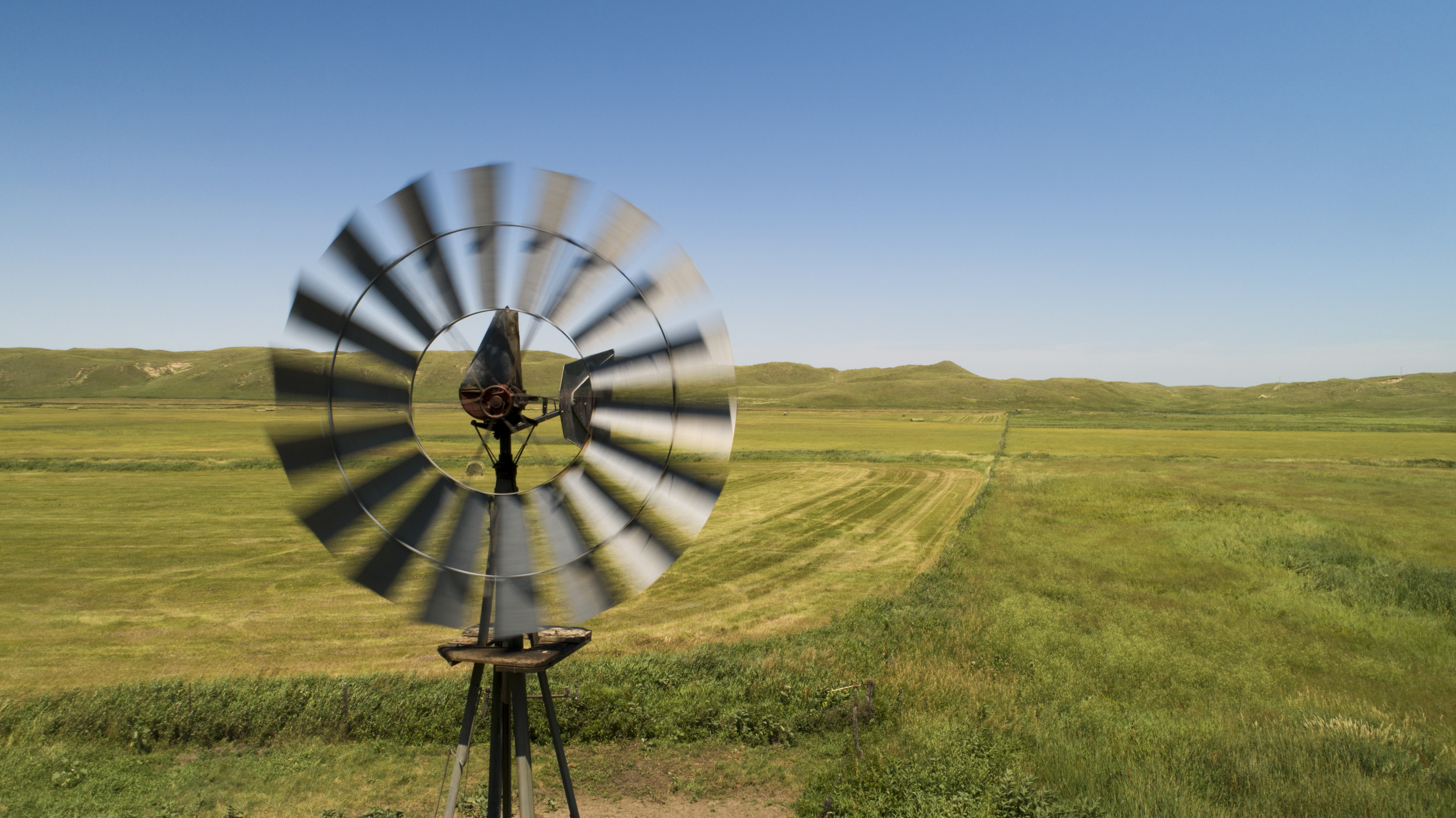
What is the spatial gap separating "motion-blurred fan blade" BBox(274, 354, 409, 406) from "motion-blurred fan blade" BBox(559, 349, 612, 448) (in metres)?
0.95

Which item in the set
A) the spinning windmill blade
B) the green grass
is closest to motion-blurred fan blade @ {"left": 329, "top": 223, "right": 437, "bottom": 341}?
the spinning windmill blade

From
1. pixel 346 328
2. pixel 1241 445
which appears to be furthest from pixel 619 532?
pixel 1241 445

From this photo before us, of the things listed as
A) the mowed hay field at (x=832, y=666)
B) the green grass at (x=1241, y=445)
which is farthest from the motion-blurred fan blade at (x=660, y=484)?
the green grass at (x=1241, y=445)

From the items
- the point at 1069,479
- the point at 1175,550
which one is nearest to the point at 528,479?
the point at 1175,550

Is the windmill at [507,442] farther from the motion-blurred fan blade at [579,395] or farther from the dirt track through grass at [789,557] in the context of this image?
the dirt track through grass at [789,557]

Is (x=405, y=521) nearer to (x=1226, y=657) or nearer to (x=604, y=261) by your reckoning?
(x=604, y=261)

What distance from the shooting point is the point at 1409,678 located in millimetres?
12094

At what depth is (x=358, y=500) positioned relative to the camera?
3.72 meters

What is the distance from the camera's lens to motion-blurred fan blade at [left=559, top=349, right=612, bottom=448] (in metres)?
4.48

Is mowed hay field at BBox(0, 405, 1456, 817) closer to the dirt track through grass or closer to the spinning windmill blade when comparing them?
the dirt track through grass

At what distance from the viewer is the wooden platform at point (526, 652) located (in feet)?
13.6

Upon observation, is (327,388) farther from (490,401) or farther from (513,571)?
(513,571)

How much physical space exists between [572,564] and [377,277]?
179cm

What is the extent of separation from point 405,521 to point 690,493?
1542 millimetres
